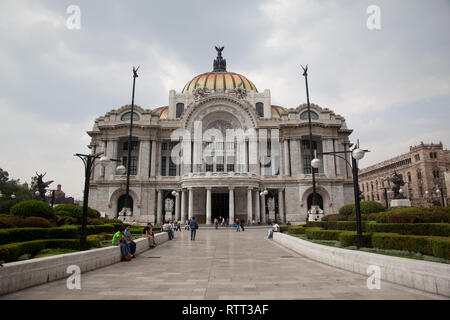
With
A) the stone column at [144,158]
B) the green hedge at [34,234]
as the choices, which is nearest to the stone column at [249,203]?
the stone column at [144,158]

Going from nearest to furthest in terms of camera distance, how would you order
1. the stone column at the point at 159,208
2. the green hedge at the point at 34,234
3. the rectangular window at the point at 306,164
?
the green hedge at the point at 34,234
the stone column at the point at 159,208
the rectangular window at the point at 306,164

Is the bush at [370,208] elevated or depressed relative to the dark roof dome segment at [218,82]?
depressed

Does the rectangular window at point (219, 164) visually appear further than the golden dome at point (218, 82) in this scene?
No

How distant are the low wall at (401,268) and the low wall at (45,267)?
9.00 meters

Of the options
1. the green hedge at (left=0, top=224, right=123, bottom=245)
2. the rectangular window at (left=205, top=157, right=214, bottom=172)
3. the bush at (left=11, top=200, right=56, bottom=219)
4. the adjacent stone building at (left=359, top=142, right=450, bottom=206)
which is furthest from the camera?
the adjacent stone building at (left=359, top=142, right=450, bottom=206)

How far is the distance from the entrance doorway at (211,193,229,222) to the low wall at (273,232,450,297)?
122 feet

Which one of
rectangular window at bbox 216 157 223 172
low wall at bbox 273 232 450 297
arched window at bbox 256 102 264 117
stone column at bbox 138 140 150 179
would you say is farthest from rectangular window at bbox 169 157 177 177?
low wall at bbox 273 232 450 297

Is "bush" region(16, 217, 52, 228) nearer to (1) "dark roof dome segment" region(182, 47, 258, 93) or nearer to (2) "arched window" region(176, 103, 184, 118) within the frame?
(1) "dark roof dome segment" region(182, 47, 258, 93)

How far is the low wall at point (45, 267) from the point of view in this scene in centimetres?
707

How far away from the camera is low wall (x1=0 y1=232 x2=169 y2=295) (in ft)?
23.2

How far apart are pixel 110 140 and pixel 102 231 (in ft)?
115

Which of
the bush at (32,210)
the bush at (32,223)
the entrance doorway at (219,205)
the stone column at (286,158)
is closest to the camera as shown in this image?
the bush at (32,223)

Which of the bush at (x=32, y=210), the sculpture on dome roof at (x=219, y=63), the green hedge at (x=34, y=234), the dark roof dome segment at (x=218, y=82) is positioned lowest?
the green hedge at (x=34, y=234)

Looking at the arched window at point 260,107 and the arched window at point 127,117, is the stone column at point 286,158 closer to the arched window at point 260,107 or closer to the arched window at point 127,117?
the arched window at point 260,107
